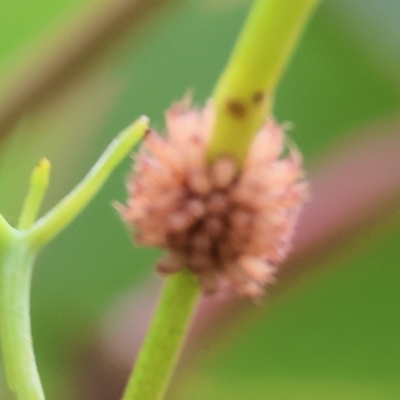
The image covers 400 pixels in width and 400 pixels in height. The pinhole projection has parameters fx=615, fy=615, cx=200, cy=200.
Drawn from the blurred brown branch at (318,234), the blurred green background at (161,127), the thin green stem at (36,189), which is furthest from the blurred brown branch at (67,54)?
the thin green stem at (36,189)

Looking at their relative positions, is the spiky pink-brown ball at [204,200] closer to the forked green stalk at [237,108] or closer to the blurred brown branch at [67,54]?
the forked green stalk at [237,108]

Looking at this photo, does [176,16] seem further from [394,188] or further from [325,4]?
[394,188]

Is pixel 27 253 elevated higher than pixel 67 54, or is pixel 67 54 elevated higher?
pixel 67 54

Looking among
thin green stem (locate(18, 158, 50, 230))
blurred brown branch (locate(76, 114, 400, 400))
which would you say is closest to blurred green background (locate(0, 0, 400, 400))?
blurred brown branch (locate(76, 114, 400, 400))

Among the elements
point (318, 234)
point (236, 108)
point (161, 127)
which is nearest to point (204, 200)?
point (236, 108)

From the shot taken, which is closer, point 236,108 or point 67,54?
point 236,108

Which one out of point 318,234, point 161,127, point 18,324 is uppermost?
point 161,127

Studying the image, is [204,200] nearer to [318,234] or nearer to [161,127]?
[318,234]
